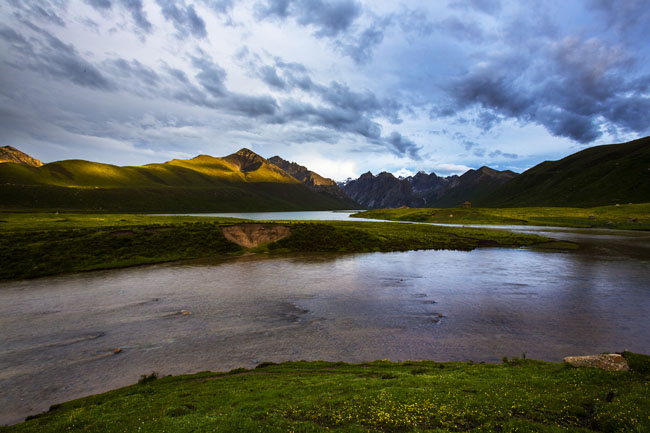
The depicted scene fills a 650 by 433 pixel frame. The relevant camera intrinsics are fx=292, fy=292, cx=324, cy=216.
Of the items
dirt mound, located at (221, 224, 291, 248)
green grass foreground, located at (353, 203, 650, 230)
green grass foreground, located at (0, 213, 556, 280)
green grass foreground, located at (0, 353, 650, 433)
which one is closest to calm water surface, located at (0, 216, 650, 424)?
green grass foreground, located at (0, 353, 650, 433)

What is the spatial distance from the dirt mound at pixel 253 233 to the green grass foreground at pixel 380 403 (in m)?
58.4

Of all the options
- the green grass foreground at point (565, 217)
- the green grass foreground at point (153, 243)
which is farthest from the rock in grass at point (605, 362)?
the green grass foreground at point (565, 217)

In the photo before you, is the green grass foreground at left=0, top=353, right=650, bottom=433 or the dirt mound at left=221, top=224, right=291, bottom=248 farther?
the dirt mound at left=221, top=224, right=291, bottom=248

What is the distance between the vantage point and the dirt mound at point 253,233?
76.6 meters

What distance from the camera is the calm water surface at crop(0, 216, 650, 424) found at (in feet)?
73.5

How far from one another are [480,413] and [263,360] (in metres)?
15.8

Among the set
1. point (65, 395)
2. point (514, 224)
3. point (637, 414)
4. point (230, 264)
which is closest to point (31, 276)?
point (230, 264)

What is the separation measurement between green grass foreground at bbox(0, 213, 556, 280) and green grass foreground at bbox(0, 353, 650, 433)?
48.1 meters

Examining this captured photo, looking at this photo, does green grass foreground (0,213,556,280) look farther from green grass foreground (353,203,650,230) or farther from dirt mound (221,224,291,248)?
green grass foreground (353,203,650,230)

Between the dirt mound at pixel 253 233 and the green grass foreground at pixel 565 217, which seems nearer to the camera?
the dirt mound at pixel 253 233

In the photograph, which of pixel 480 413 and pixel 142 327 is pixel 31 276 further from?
pixel 480 413

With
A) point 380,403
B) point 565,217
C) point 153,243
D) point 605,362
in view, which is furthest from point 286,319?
point 565,217

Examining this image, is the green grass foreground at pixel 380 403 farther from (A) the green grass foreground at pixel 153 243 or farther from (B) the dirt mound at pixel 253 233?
(B) the dirt mound at pixel 253 233

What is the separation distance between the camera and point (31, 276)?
47.1 m
